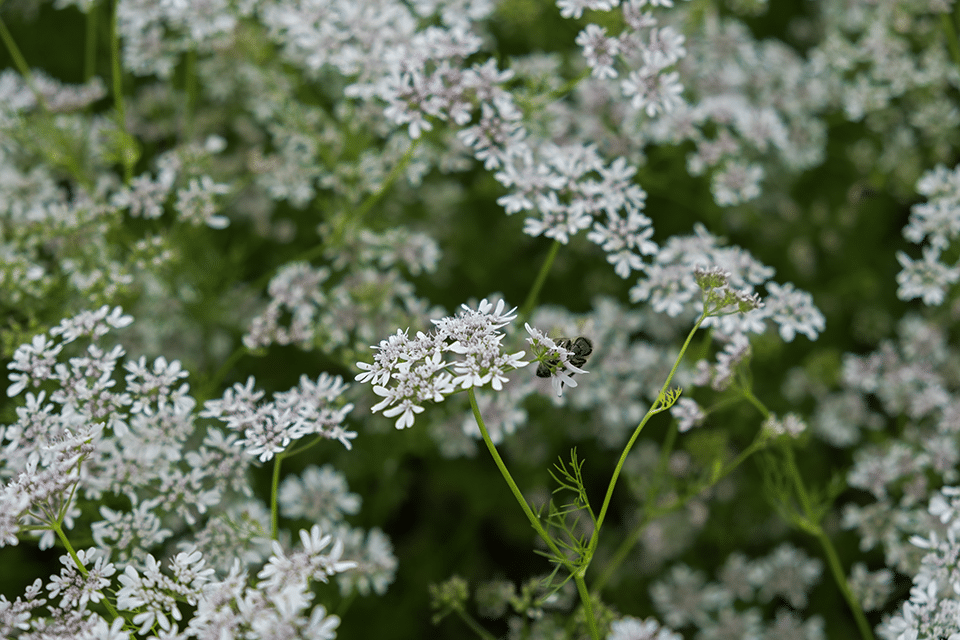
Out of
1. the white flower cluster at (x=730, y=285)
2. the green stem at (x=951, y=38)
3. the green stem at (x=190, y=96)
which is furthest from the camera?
the green stem at (x=190, y=96)

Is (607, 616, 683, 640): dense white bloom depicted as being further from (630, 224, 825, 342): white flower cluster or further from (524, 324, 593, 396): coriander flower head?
(630, 224, 825, 342): white flower cluster

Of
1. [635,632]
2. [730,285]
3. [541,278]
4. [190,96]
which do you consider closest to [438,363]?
[541,278]

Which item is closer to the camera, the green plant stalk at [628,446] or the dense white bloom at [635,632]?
the green plant stalk at [628,446]

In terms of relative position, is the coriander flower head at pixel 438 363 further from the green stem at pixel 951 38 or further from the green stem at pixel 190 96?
the green stem at pixel 951 38

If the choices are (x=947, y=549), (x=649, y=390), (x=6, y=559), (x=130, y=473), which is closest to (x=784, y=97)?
(x=649, y=390)

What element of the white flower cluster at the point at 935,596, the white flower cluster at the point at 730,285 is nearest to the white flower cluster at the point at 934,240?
the white flower cluster at the point at 730,285

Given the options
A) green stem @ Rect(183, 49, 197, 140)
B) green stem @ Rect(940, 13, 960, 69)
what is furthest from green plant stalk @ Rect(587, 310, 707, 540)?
green stem @ Rect(183, 49, 197, 140)

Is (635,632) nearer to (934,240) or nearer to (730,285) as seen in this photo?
(730,285)

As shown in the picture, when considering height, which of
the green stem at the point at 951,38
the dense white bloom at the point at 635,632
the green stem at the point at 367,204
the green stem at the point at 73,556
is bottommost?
the dense white bloom at the point at 635,632
